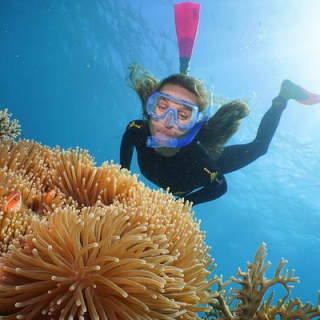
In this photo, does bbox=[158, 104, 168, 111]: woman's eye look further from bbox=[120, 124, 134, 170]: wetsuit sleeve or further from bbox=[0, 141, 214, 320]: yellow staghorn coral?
bbox=[0, 141, 214, 320]: yellow staghorn coral

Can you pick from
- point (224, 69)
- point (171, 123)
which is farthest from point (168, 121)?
point (224, 69)

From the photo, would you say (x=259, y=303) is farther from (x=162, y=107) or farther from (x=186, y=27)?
(x=186, y=27)

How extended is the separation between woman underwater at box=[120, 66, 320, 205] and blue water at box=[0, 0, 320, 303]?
56.3 inches

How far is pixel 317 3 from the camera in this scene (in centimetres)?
1496

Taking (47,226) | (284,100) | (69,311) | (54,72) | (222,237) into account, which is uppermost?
→ (54,72)

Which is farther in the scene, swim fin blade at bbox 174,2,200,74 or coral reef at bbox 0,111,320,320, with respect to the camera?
swim fin blade at bbox 174,2,200,74

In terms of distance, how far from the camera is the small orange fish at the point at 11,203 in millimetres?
2051

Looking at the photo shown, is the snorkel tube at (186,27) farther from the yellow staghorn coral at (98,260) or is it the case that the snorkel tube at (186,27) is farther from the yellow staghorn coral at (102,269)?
the yellow staghorn coral at (102,269)

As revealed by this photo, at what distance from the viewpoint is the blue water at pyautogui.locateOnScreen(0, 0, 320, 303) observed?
17953mm

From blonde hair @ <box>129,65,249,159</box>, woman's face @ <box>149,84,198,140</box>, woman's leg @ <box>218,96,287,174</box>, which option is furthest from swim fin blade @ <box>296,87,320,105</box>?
woman's face @ <box>149,84,198,140</box>

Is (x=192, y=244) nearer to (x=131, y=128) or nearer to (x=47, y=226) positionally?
(x=47, y=226)

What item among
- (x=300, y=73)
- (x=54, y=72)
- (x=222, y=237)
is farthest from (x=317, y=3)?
(x=222, y=237)

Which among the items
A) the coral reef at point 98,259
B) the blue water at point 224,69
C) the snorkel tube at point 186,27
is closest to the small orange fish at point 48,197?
the coral reef at point 98,259

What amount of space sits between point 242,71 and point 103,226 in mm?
20951
